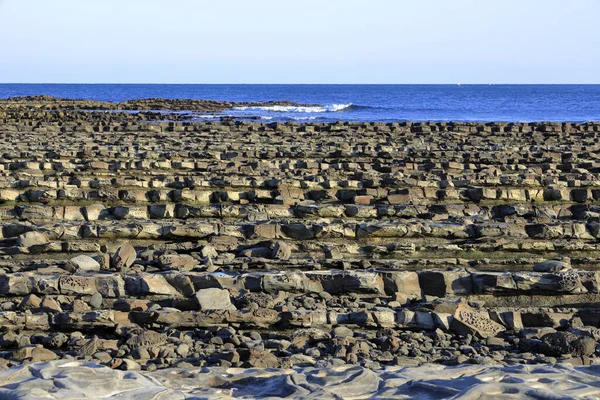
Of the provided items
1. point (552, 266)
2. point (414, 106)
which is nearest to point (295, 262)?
point (552, 266)

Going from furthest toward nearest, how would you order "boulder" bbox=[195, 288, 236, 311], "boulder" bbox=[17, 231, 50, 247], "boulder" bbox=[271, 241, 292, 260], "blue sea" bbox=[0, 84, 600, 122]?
"blue sea" bbox=[0, 84, 600, 122] < "boulder" bbox=[17, 231, 50, 247] < "boulder" bbox=[271, 241, 292, 260] < "boulder" bbox=[195, 288, 236, 311]

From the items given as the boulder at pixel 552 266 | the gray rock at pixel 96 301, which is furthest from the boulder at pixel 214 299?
the boulder at pixel 552 266

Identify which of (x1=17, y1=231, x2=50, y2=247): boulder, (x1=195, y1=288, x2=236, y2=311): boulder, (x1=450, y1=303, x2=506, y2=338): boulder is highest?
(x1=17, y1=231, x2=50, y2=247): boulder

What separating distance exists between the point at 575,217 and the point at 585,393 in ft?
24.9

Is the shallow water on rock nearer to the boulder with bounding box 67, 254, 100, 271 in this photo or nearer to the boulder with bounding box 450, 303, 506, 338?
the boulder with bounding box 450, 303, 506, 338

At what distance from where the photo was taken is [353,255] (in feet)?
33.2

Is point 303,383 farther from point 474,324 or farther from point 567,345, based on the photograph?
point 567,345

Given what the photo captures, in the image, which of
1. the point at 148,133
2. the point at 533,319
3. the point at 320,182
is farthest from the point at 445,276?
the point at 148,133

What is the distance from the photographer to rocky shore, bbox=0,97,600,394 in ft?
22.7

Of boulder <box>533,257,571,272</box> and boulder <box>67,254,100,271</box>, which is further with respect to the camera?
boulder <box>533,257,571,272</box>

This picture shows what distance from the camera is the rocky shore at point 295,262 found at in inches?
273

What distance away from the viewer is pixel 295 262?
946 centimetres

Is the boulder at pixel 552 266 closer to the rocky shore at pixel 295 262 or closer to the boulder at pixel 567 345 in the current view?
the rocky shore at pixel 295 262

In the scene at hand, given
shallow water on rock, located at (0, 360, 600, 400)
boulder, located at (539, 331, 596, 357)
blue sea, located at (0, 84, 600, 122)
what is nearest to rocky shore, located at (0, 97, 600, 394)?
boulder, located at (539, 331, 596, 357)
